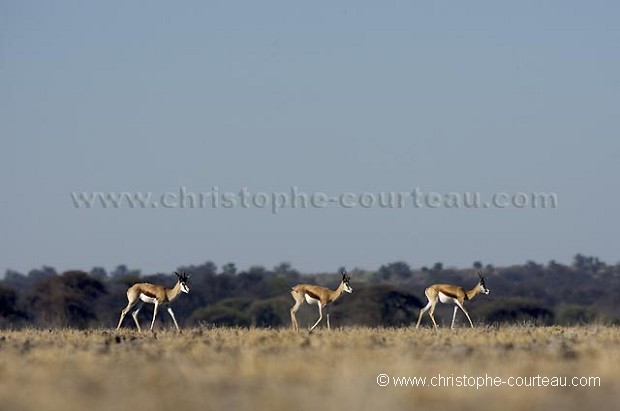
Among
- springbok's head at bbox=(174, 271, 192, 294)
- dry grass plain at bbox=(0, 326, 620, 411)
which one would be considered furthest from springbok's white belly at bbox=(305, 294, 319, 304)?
dry grass plain at bbox=(0, 326, 620, 411)

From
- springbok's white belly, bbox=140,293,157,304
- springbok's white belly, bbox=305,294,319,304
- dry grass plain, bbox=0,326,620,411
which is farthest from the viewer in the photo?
springbok's white belly, bbox=305,294,319,304

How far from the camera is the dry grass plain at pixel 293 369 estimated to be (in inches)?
539

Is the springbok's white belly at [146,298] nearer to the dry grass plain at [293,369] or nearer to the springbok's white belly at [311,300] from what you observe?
the springbok's white belly at [311,300]

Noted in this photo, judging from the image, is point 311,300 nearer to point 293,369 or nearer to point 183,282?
point 183,282

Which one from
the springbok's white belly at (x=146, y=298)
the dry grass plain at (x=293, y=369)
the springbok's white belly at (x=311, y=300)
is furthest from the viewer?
the springbok's white belly at (x=311, y=300)

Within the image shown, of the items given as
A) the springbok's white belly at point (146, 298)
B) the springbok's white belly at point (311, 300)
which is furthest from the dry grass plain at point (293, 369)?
the springbok's white belly at point (311, 300)

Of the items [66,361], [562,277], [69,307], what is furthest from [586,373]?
[562,277]

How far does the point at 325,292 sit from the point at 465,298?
140 inches

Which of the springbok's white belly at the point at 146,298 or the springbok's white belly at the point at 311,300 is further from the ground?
the springbok's white belly at the point at 146,298

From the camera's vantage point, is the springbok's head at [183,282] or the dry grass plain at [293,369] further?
the springbok's head at [183,282]

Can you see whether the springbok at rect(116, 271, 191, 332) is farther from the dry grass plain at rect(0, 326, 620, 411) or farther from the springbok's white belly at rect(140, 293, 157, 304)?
the dry grass plain at rect(0, 326, 620, 411)

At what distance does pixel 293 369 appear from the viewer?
1689 centimetres

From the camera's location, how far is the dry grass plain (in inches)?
539

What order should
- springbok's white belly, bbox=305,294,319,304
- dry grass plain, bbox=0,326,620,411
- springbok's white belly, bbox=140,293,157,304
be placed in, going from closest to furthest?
dry grass plain, bbox=0,326,620,411 < springbok's white belly, bbox=140,293,157,304 < springbok's white belly, bbox=305,294,319,304
